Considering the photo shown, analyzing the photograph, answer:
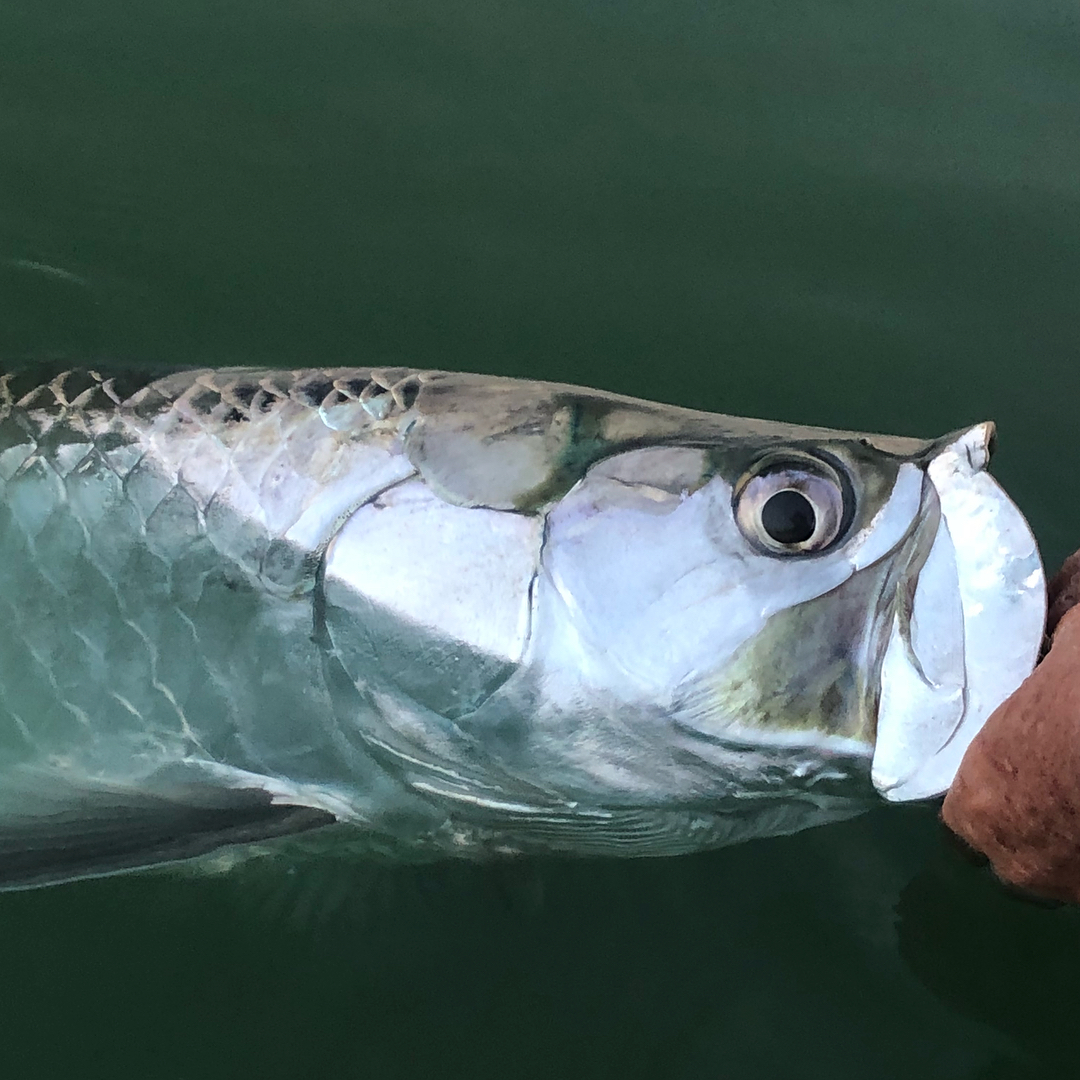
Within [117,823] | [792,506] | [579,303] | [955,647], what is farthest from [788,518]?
[579,303]

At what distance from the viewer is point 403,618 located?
1473mm

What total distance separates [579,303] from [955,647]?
2209mm

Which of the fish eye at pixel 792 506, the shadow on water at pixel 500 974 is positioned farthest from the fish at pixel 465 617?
the shadow on water at pixel 500 974

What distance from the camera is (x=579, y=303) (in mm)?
3264

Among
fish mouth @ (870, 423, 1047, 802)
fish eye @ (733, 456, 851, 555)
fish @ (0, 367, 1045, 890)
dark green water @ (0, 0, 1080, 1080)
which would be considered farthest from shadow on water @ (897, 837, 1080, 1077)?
fish eye @ (733, 456, 851, 555)

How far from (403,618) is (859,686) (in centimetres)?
62

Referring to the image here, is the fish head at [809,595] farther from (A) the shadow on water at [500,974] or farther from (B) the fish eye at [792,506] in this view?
(A) the shadow on water at [500,974]

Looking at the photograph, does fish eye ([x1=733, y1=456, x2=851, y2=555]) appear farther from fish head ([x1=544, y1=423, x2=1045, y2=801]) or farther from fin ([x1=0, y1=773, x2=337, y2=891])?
fin ([x1=0, y1=773, x2=337, y2=891])

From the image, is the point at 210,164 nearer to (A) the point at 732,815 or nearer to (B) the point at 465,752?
(B) the point at 465,752

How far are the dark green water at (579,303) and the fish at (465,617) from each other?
18.0 inches

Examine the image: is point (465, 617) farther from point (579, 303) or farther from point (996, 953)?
point (579, 303)

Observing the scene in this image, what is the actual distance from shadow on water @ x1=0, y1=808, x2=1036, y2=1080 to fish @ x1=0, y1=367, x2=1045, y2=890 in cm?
38

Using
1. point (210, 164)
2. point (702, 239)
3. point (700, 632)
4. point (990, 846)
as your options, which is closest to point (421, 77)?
point (210, 164)

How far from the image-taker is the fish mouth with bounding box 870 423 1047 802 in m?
1.26
